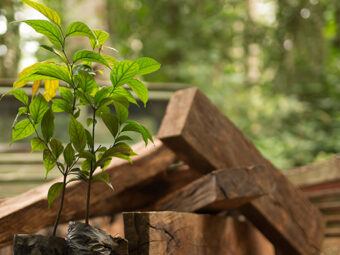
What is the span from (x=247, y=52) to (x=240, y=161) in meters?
6.98

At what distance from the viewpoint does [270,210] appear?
296 cm

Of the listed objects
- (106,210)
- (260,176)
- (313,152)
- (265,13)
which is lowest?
(313,152)

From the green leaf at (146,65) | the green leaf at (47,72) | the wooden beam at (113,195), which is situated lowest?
the wooden beam at (113,195)

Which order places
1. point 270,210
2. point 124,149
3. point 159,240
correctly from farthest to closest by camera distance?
point 270,210 < point 159,240 < point 124,149

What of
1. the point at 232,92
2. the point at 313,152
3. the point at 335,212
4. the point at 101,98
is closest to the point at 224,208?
the point at 101,98

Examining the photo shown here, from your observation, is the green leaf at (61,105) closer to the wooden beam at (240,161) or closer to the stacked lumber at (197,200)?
the stacked lumber at (197,200)

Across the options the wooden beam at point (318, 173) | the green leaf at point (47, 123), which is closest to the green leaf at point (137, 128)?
the green leaf at point (47, 123)

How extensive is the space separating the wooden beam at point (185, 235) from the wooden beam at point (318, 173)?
1.11 meters

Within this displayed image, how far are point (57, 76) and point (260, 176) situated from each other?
1341 mm

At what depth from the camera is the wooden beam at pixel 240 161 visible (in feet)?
8.82

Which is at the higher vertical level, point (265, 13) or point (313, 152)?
point (265, 13)

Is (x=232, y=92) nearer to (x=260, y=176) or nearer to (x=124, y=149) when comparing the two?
(x=260, y=176)

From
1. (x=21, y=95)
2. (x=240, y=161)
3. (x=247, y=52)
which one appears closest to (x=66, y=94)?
(x=21, y=95)

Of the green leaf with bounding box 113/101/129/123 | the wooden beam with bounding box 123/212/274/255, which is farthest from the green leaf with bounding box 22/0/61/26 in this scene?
the wooden beam with bounding box 123/212/274/255
